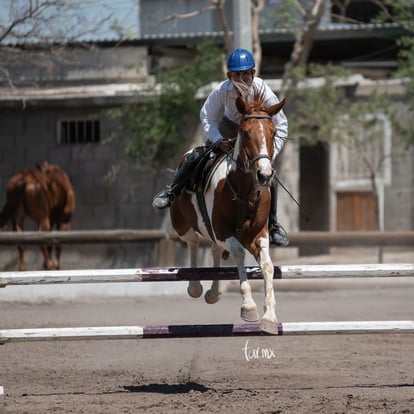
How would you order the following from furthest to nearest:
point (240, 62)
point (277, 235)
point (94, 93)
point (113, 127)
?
1. point (94, 93)
2. point (113, 127)
3. point (277, 235)
4. point (240, 62)

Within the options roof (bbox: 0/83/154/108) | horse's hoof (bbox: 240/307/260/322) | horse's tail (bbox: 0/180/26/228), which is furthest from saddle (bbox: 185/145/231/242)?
roof (bbox: 0/83/154/108)

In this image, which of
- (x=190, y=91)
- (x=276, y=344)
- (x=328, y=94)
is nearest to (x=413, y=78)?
(x=328, y=94)

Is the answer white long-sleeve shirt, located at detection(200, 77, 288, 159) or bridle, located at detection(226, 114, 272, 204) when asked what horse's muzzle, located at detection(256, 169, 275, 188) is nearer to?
bridle, located at detection(226, 114, 272, 204)

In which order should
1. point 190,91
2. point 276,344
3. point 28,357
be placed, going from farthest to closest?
point 190,91, point 276,344, point 28,357

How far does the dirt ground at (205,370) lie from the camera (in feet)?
21.7

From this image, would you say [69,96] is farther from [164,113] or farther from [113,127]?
[164,113]

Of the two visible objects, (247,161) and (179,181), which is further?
(179,181)

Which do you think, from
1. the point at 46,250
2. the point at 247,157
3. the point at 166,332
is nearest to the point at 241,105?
the point at 247,157

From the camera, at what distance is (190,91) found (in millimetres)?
17859

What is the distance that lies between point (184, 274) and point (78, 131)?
487 inches

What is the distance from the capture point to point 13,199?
54.7 ft

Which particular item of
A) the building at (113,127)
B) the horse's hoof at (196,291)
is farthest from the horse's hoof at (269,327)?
the building at (113,127)

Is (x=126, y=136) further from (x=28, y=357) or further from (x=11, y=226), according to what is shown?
(x=28, y=357)

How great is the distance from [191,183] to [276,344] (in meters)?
2.57
